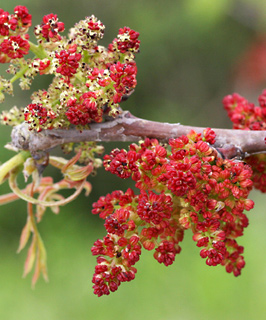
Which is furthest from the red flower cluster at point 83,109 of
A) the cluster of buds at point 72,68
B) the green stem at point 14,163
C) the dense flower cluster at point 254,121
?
the dense flower cluster at point 254,121

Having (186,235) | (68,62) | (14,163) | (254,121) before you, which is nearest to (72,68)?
(68,62)

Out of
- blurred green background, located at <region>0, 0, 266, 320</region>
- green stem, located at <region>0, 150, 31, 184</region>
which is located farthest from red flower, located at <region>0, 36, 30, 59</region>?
blurred green background, located at <region>0, 0, 266, 320</region>

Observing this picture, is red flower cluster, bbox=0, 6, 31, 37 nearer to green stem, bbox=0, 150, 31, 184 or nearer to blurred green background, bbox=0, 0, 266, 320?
green stem, bbox=0, 150, 31, 184

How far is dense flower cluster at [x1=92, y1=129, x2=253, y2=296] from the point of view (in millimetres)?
801

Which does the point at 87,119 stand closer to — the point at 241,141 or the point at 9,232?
the point at 241,141

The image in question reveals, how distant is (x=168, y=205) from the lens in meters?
0.82

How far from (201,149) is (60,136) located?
0.33 metres

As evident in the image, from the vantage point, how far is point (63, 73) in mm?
857

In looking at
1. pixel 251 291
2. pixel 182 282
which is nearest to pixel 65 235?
pixel 182 282

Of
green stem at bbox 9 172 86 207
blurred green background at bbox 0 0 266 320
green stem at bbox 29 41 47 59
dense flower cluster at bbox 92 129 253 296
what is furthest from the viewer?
blurred green background at bbox 0 0 266 320

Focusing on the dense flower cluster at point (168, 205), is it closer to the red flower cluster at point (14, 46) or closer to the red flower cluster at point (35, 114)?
the red flower cluster at point (35, 114)

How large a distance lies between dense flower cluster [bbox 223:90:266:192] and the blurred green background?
2542 mm

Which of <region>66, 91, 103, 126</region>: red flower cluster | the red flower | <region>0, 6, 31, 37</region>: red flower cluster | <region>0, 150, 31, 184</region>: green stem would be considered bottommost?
<region>0, 150, 31, 184</region>: green stem

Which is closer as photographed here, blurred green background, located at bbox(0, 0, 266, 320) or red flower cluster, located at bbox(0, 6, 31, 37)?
red flower cluster, located at bbox(0, 6, 31, 37)
